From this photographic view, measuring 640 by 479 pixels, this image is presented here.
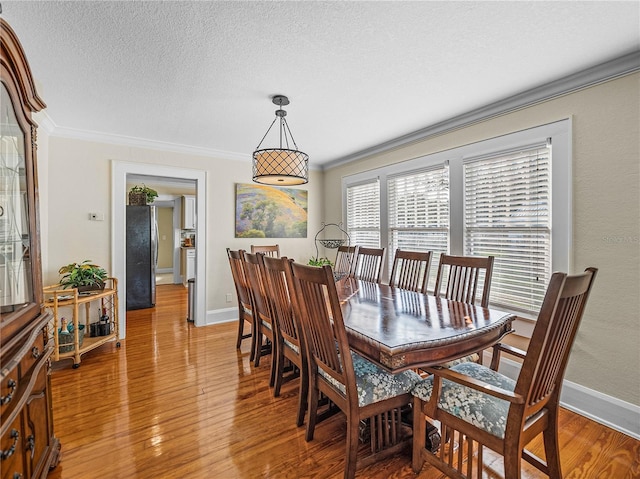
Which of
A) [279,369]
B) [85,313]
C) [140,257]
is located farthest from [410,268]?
[140,257]

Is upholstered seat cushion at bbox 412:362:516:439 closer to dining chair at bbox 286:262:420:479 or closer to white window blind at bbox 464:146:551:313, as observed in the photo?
dining chair at bbox 286:262:420:479

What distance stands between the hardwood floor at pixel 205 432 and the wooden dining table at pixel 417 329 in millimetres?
720

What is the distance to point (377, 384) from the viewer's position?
1.58 metres

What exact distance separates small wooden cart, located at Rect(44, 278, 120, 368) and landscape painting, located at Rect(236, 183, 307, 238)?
5.68ft

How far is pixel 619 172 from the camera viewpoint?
6.73 ft

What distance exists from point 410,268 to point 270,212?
2.51 metres

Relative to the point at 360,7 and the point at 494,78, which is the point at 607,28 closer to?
the point at 494,78

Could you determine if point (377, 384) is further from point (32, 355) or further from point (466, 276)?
point (32, 355)

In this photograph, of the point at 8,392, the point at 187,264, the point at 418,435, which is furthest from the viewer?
the point at 187,264

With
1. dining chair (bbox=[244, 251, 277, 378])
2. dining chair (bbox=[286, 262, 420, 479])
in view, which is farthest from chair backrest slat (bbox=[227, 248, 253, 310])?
dining chair (bbox=[286, 262, 420, 479])

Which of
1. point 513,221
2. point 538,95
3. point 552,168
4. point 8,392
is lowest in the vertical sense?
point 8,392

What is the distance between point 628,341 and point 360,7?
2.62 m

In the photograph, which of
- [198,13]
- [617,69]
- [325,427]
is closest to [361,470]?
[325,427]

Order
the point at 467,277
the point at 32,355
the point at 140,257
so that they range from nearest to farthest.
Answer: the point at 32,355 → the point at 467,277 → the point at 140,257
